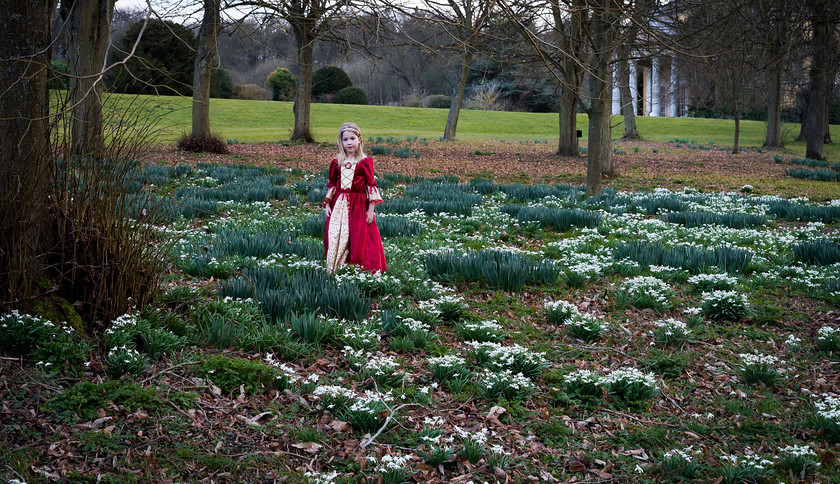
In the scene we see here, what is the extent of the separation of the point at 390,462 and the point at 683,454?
4.37ft

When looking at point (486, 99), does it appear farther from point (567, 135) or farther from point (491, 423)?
point (491, 423)

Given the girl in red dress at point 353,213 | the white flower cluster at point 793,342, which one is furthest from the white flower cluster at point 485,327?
the white flower cluster at point 793,342

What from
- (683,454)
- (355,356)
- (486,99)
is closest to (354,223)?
(355,356)

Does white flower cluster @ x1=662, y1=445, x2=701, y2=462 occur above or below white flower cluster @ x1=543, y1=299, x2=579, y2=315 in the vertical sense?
below

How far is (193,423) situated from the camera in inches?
118

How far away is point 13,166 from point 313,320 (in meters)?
1.85

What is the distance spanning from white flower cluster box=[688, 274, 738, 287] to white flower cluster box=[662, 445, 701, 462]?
2653 mm

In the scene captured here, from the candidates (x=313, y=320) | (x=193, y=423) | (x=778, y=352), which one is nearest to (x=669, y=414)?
(x=778, y=352)

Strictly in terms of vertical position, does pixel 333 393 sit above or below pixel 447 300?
below

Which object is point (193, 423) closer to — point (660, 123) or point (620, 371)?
point (620, 371)

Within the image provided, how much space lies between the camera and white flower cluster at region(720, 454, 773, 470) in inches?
109

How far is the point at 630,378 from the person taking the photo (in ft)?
11.7

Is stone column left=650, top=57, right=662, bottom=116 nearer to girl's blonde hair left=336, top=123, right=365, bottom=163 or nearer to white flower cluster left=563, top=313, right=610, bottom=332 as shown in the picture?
girl's blonde hair left=336, top=123, right=365, bottom=163

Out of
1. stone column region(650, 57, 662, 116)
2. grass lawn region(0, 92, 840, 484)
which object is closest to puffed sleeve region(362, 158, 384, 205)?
grass lawn region(0, 92, 840, 484)
